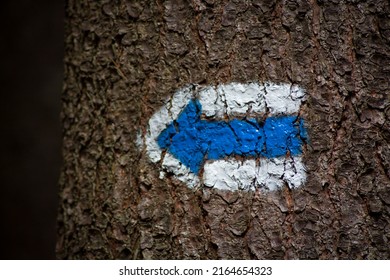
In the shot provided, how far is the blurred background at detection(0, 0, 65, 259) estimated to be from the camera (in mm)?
3055

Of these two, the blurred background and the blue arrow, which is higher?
the blurred background

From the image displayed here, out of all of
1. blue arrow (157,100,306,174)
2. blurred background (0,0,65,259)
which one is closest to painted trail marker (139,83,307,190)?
blue arrow (157,100,306,174)

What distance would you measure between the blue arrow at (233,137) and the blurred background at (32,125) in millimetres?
2165

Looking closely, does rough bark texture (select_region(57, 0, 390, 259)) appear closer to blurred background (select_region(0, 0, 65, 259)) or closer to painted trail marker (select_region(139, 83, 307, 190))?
painted trail marker (select_region(139, 83, 307, 190))

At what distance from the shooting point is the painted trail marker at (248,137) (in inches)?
40.8

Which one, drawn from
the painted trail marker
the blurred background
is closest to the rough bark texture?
the painted trail marker

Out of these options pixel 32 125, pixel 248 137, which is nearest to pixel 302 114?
pixel 248 137

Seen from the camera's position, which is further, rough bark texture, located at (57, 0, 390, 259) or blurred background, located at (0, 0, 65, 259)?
blurred background, located at (0, 0, 65, 259)

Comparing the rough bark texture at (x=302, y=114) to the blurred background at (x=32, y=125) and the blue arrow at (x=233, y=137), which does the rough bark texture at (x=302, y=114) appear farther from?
the blurred background at (x=32, y=125)

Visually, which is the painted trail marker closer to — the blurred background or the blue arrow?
the blue arrow

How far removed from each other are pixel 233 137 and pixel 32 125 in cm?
230

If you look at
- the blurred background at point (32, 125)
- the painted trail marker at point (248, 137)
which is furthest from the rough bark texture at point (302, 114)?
the blurred background at point (32, 125)

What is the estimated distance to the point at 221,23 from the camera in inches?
41.0

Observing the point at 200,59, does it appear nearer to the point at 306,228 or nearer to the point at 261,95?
the point at 261,95
